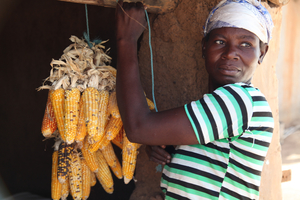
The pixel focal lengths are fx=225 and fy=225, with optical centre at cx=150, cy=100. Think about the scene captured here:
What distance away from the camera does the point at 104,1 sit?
1.47 metres

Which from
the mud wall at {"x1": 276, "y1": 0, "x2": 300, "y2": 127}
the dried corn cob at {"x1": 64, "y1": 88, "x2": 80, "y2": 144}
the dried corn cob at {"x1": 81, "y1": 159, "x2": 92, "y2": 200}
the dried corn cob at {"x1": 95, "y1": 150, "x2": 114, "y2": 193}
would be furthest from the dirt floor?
the dried corn cob at {"x1": 64, "y1": 88, "x2": 80, "y2": 144}

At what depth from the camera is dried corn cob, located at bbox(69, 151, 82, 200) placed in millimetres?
1643

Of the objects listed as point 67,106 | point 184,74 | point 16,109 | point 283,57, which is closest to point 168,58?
point 184,74

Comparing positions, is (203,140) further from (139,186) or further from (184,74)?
(139,186)

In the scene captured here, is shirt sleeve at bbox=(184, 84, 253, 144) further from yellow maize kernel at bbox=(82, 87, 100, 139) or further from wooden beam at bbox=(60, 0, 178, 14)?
wooden beam at bbox=(60, 0, 178, 14)

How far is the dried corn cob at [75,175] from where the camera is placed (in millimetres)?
1643

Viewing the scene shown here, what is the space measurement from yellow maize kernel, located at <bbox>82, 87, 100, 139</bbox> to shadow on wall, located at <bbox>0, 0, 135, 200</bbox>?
209 centimetres

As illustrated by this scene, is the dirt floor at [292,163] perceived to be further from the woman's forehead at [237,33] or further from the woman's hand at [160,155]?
the woman's forehead at [237,33]

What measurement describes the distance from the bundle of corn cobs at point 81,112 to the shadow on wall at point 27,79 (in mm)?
1929

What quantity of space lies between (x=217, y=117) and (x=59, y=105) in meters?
1.01

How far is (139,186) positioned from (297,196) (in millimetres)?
3469

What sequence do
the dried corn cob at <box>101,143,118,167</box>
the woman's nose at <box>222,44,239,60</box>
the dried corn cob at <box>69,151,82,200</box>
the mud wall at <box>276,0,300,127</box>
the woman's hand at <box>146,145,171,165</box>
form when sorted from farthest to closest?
the mud wall at <box>276,0,300,127</box> → the dried corn cob at <box>101,143,118,167</box> → the dried corn cob at <box>69,151,82,200</box> → the woman's hand at <box>146,145,171,165</box> → the woman's nose at <box>222,44,239,60</box>

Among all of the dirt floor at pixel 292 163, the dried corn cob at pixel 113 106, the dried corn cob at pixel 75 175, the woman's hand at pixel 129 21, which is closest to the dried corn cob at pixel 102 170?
the dried corn cob at pixel 75 175

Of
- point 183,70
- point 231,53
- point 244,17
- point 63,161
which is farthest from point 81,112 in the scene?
point 244,17
